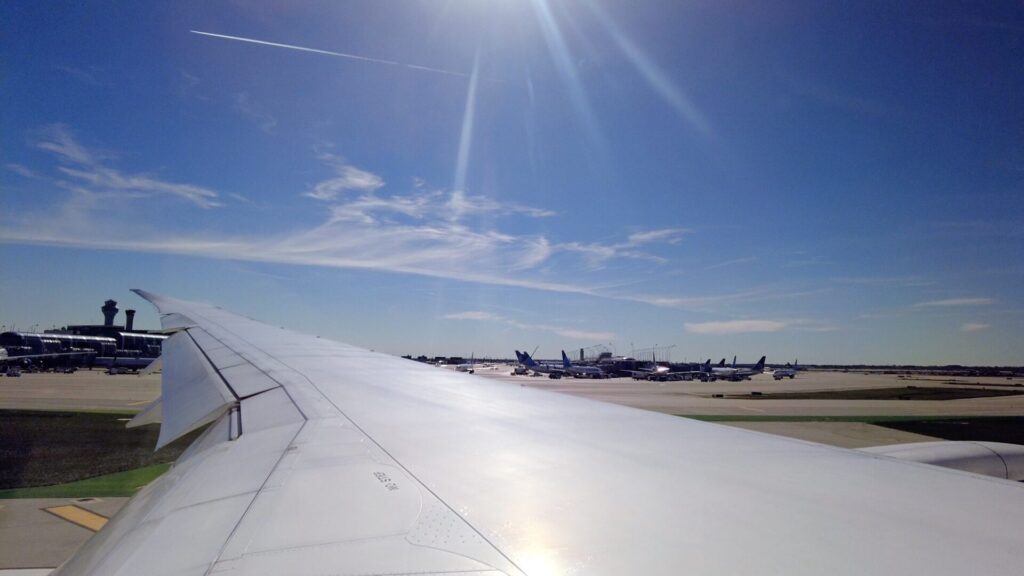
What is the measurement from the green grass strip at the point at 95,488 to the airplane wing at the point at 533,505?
7.35 m

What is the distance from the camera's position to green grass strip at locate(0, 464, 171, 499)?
8.73 metres

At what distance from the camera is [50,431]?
1480 centimetres

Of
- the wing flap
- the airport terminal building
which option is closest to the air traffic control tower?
the airport terminal building

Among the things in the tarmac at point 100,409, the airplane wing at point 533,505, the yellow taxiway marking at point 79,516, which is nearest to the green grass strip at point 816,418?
the tarmac at point 100,409

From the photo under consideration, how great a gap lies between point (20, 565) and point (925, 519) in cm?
838

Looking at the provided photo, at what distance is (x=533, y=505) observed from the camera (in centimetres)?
189

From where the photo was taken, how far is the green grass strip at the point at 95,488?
8.73 m

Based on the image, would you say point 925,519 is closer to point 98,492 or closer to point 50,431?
point 98,492

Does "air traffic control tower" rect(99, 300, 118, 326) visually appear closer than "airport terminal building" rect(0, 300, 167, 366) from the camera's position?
No

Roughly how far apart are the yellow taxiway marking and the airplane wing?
5.51m

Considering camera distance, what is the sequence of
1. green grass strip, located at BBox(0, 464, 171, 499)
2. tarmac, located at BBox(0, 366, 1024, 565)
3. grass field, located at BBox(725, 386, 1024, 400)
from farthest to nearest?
grass field, located at BBox(725, 386, 1024, 400) → green grass strip, located at BBox(0, 464, 171, 499) → tarmac, located at BBox(0, 366, 1024, 565)

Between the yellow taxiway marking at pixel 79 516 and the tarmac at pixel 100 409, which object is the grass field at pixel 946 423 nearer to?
the tarmac at pixel 100 409

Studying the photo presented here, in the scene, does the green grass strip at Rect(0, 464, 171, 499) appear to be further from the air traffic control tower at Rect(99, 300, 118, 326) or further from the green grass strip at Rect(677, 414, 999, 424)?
the air traffic control tower at Rect(99, 300, 118, 326)

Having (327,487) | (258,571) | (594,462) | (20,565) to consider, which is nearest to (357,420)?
(327,487)
